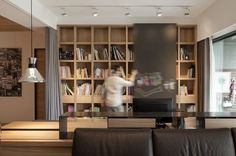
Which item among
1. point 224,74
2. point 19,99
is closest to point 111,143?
point 224,74

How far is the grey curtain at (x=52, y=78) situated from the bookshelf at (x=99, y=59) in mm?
545

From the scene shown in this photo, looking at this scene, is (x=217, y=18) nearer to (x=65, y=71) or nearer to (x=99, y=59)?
(x=99, y=59)

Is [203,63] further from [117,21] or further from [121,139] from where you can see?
[121,139]

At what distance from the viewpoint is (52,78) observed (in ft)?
20.7

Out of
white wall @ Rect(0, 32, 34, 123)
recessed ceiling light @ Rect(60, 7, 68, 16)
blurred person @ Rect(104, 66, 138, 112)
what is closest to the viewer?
blurred person @ Rect(104, 66, 138, 112)

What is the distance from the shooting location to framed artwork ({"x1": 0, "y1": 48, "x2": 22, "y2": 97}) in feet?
27.1

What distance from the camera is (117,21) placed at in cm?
693

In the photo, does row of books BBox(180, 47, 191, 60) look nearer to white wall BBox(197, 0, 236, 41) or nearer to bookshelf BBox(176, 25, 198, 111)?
bookshelf BBox(176, 25, 198, 111)

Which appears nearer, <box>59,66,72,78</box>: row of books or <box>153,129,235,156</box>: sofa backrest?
<box>153,129,235,156</box>: sofa backrest

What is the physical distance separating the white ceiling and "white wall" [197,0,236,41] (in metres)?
0.13

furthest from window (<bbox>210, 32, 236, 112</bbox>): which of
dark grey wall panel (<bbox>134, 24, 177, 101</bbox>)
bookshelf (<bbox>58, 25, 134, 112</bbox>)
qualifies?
bookshelf (<bbox>58, 25, 134, 112</bbox>)

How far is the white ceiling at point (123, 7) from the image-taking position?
18.1 feet

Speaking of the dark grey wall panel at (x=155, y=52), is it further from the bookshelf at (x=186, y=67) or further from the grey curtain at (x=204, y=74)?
the grey curtain at (x=204, y=74)

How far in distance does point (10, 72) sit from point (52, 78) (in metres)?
2.54
